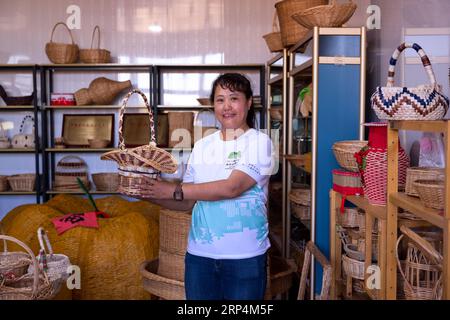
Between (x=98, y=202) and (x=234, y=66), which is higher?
(x=234, y=66)

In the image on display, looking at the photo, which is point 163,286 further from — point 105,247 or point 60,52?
point 60,52

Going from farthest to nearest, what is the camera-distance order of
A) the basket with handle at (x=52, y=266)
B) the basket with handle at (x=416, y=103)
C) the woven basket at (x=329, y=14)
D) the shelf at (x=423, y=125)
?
1. the woven basket at (x=329, y=14)
2. the basket with handle at (x=52, y=266)
3. the basket with handle at (x=416, y=103)
4. the shelf at (x=423, y=125)

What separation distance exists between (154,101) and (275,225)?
1829 millimetres

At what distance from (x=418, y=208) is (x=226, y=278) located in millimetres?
752

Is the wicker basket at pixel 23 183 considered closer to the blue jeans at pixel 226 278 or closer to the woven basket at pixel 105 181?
the woven basket at pixel 105 181

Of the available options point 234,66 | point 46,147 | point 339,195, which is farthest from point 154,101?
point 339,195

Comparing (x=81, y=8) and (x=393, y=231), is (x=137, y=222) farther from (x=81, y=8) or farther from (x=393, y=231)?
(x=81, y=8)

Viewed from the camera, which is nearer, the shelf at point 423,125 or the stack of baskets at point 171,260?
Answer: the shelf at point 423,125

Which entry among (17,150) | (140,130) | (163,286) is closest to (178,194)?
(163,286)

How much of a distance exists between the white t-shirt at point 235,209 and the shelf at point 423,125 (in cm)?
48

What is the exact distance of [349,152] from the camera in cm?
269

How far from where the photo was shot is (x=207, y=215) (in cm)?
212

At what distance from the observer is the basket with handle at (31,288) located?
2.30m

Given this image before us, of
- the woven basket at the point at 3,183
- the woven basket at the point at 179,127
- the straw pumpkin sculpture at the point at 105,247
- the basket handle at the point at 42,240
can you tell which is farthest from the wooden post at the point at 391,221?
the woven basket at the point at 3,183
